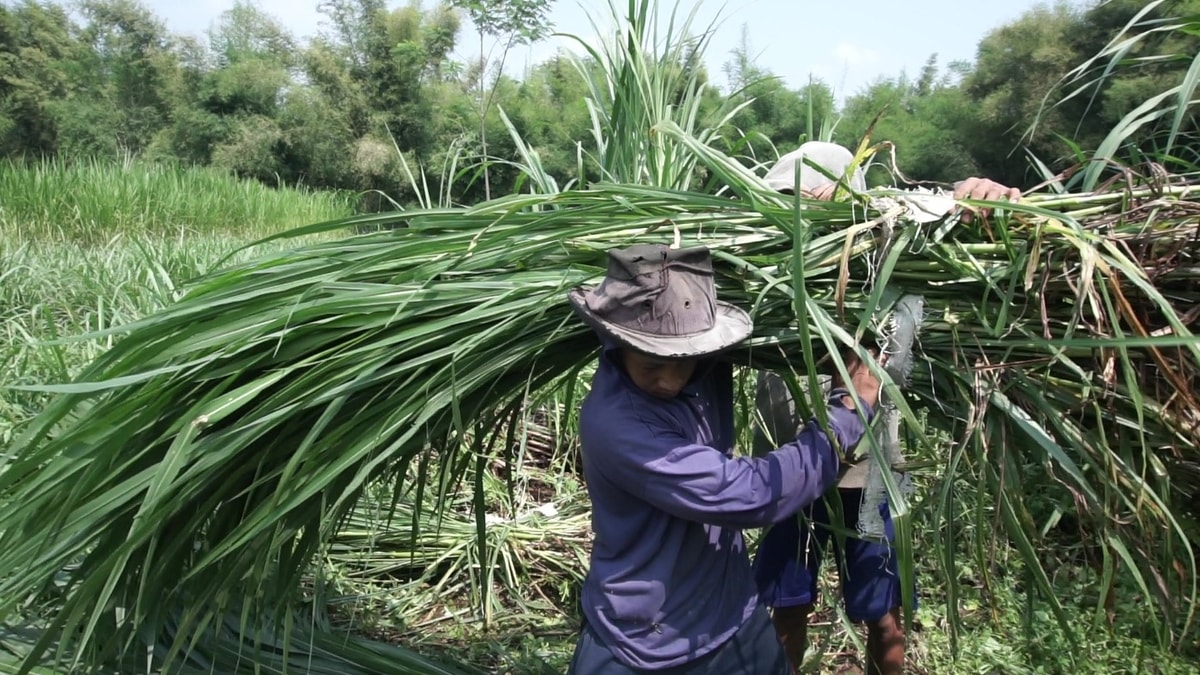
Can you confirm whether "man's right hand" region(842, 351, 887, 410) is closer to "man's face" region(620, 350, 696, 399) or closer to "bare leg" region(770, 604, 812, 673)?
"man's face" region(620, 350, 696, 399)

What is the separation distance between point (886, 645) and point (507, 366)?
1.31 metres

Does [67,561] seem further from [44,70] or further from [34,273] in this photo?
[44,70]

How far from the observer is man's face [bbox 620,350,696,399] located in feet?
4.76

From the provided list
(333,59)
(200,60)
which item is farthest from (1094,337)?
(200,60)

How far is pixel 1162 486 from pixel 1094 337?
0.23m

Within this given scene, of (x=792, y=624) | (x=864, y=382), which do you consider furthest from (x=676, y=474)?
(x=792, y=624)

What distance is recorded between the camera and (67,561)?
160 cm

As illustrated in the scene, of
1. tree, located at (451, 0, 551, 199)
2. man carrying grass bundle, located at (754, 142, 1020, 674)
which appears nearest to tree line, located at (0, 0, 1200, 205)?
tree, located at (451, 0, 551, 199)

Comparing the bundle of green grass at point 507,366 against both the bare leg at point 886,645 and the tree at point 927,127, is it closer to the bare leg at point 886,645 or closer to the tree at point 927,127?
the bare leg at point 886,645

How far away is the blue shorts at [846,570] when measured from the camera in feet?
7.08

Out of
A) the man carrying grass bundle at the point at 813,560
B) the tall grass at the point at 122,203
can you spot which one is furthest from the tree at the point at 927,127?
the man carrying grass bundle at the point at 813,560

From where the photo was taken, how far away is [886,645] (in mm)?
2244

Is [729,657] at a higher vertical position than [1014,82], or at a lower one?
lower

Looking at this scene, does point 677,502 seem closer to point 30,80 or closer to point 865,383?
point 865,383
